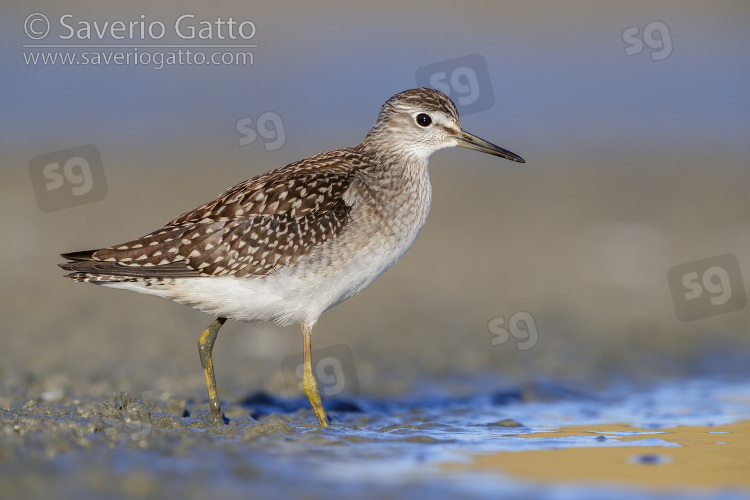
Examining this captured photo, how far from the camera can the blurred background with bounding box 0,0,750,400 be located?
11.9m

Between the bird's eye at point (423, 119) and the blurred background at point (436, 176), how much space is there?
286 centimetres

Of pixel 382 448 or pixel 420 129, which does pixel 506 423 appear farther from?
pixel 420 129

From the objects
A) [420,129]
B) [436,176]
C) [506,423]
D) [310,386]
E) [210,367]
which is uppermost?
[436,176]

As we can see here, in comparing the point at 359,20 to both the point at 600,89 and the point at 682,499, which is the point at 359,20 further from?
the point at 682,499

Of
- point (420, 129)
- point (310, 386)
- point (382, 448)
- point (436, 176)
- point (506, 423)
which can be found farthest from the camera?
point (436, 176)

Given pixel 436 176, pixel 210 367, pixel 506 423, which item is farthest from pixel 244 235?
pixel 436 176

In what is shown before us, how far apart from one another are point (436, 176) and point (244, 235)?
1013 cm

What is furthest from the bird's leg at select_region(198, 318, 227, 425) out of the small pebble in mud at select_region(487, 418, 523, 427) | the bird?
the small pebble in mud at select_region(487, 418, 523, 427)

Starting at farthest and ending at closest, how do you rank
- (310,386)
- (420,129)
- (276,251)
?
1. (420,129)
2. (310,386)
3. (276,251)

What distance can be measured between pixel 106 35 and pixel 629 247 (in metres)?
14.5

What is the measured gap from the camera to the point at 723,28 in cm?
3269

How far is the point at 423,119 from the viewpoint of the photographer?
31.2 feet

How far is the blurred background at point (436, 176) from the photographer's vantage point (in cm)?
1187

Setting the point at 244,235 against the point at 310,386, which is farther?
the point at 310,386
